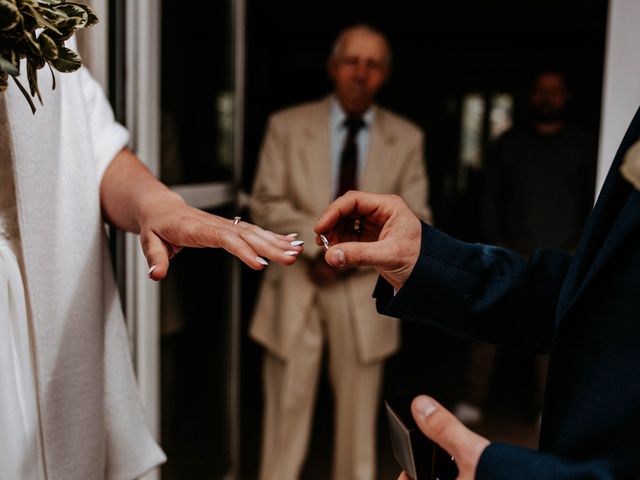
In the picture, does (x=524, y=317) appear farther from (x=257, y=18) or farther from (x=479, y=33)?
(x=479, y=33)

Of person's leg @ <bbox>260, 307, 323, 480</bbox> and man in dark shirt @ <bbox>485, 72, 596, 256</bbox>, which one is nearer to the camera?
person's leg @ <bbox>260, 307, 323, 480</bbox>

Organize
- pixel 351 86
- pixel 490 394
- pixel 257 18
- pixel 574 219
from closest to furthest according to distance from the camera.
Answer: pixel 351 86, pixel 574 219, pixel 490 394, pixel 257 18

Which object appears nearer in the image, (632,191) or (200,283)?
Answer: (632,191)

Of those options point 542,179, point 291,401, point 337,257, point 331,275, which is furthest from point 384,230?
point 542,179

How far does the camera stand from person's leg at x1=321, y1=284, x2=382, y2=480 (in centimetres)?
267

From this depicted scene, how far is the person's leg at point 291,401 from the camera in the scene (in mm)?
2678

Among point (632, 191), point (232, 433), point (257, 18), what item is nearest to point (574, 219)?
point (232, 433)

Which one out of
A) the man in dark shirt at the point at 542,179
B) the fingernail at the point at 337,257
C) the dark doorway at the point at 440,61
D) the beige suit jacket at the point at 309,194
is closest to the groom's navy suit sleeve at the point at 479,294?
the fingernail at the point at 337,257

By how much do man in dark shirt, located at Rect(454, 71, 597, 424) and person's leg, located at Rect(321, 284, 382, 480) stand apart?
110 cm

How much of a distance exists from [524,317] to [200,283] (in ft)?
5.24

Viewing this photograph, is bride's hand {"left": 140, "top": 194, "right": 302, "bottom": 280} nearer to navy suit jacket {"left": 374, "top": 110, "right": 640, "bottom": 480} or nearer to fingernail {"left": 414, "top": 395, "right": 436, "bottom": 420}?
fingernail {"left": 414, "top": 395, "right": 436, "bottom": 420}

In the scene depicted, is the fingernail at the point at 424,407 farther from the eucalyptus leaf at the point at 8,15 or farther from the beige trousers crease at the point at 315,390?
the beige trousers crease at the point at 315,390

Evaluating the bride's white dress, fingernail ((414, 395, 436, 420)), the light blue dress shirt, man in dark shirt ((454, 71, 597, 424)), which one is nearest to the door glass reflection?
the light blue dress shirt

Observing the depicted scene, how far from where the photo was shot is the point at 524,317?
1005mm
